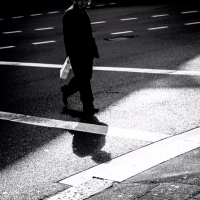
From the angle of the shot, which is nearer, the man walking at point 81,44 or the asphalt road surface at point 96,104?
the asphalt road surface at point 96,104

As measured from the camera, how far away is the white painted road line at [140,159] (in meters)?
5.77

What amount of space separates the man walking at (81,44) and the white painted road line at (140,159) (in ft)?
7.31

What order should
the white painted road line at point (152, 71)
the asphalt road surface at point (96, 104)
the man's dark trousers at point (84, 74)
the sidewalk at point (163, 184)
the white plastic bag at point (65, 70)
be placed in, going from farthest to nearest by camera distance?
1. the white painted road line at point (152, 71)
2. the white plastic bag at point (65, 70)
3. the man's dark trousers at point (84, 74)
4. the asphalt road surface at point (96, 104)
5. the sidewalk at point (163, 184)

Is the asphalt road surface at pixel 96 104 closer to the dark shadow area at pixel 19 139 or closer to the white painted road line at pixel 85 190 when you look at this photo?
the dark shadow area at pixel 19 139

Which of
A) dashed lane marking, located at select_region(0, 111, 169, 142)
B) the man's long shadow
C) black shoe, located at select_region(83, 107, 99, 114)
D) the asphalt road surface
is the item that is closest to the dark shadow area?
the asphalt road surface

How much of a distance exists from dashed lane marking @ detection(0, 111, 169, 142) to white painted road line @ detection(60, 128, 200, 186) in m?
0.34

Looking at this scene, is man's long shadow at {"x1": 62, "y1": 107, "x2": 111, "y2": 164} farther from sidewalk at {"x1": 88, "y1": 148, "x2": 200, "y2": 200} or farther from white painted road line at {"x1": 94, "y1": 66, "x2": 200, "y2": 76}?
white painted road line at {"x1": 94, "y1": 66, "x2": 200, "y2": 76}

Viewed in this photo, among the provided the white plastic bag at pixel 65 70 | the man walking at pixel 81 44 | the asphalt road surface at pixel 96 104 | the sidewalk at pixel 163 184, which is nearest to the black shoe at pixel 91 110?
the man walking at pixel 81 44

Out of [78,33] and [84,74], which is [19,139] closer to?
[84,74]

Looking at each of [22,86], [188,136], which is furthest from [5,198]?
[22,86]

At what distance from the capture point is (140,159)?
6207 millimetres

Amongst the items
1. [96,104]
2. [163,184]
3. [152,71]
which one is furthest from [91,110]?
[163,184]

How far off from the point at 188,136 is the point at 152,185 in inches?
70.4

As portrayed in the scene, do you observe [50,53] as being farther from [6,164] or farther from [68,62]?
[6,164]
